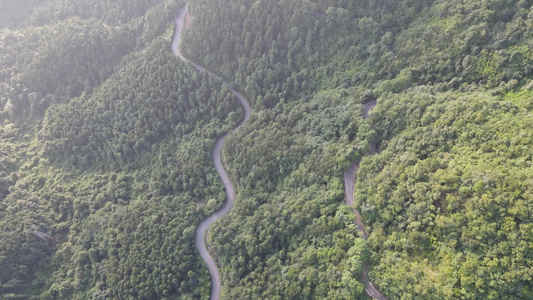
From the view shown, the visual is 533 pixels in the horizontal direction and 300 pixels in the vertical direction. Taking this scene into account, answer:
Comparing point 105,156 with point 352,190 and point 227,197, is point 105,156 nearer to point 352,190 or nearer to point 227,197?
point 227,197

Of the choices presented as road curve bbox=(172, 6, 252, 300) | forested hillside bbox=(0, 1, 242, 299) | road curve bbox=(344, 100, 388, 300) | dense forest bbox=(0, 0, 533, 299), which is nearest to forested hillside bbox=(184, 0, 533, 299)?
dense forest bbox=(0, 0, 533, 299)

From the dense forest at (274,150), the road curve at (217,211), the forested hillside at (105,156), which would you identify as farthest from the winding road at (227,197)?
the forested hillside at (105,156)

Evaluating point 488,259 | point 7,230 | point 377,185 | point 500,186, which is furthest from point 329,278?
point 7,230

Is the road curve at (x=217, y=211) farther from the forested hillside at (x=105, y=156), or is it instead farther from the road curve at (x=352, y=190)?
the road curve at (x=352, y=190)

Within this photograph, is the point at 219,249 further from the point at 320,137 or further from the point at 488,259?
the point at 488,259

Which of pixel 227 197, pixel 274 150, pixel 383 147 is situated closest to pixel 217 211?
pixel 227 197
